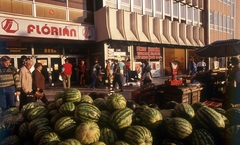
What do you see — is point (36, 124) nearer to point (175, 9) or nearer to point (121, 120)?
point (121, 120)

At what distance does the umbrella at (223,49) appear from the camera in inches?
294

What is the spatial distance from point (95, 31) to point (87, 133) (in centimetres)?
1317

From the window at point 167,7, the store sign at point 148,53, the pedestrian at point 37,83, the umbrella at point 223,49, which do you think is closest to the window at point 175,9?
the window at point 167,7

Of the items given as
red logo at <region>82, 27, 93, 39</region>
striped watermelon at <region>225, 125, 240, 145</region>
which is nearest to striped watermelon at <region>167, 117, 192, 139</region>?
striped watermelon at <region>225, 125, 240, 145</region>

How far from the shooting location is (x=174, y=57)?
20.8 metres

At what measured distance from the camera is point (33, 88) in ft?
18.6

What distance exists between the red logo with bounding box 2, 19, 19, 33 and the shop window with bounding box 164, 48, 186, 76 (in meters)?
15.2

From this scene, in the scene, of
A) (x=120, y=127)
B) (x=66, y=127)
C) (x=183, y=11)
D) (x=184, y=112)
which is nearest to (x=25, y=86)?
(x=66, y=127)

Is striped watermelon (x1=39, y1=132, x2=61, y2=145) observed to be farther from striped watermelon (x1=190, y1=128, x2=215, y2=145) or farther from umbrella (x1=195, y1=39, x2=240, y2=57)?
umbrella (x1=195, y1=39, x2=240, y2=57)

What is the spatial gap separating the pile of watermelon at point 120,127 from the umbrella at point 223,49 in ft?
20.8

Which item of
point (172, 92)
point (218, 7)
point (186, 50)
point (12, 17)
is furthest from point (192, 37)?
point (12, 17)

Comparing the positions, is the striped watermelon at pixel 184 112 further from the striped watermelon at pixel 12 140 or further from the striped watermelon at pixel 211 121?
the striped watermelon at pixel 12 140

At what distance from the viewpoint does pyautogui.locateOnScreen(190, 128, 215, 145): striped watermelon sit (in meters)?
1.92

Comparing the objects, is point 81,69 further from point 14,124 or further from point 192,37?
point 192,37
